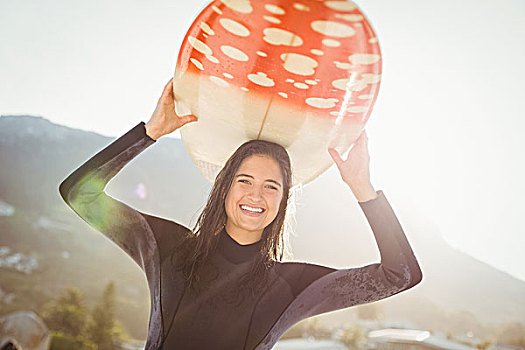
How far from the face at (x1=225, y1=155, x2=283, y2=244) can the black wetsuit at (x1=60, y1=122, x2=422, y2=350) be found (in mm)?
29

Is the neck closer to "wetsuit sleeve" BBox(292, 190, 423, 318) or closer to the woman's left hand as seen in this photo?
"wetsuit sleeve" BBox(292, 190, 423, 318)

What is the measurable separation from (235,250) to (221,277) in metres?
0.07

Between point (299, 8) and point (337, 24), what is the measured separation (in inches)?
3.1

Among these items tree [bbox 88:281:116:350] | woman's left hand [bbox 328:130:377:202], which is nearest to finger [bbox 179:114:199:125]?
woman's left hand [bbox 328:130:377:202]

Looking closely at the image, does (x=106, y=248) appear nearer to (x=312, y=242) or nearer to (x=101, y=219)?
(x=312, y=242)

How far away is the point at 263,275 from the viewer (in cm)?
109

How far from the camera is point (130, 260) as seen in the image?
88.5 feet

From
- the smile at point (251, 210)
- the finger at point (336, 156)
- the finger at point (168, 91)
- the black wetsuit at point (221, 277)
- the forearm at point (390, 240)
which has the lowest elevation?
the black wetsuit at point (221, 277)

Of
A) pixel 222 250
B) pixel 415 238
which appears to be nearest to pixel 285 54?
pixel 222 250

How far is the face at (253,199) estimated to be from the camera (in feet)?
3.66

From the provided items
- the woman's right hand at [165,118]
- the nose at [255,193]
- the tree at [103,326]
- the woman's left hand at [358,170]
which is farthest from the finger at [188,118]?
the tree at [103,326]

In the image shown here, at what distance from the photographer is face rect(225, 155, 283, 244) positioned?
3.66 feet

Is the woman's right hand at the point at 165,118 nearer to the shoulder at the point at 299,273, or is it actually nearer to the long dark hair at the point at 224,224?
the long dark hair at the point at 224,224

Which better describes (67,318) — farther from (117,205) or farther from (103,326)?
(117,205)
